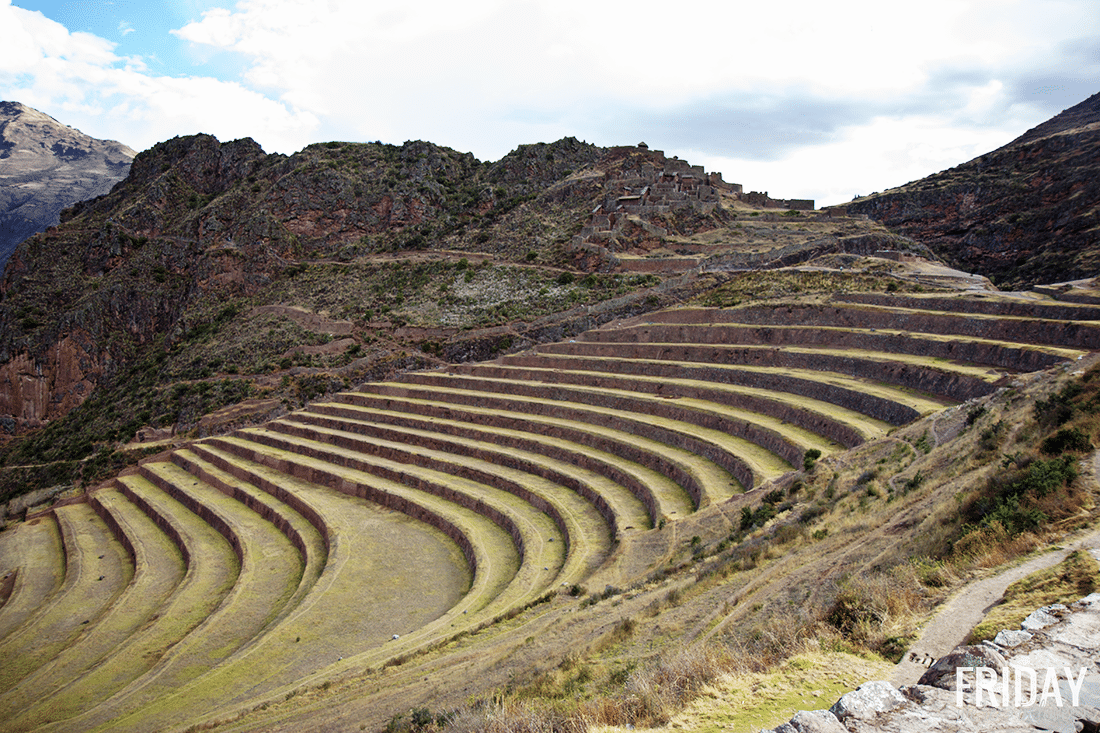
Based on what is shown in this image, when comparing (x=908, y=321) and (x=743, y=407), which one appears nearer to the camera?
(x=743, y=407)

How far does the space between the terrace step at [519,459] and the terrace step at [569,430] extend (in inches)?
48.7

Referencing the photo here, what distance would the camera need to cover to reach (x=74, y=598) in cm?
1828

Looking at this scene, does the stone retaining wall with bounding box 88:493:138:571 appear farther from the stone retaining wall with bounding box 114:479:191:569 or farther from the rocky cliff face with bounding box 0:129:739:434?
the rocky cliff face with bounding box 0:129:739:434

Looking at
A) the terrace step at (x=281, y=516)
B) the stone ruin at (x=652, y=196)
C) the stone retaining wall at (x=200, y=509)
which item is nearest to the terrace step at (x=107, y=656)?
the stone retaining wall at (x=200, y=509)

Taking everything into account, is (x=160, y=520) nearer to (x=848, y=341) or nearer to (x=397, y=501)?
(x=397, y=501)

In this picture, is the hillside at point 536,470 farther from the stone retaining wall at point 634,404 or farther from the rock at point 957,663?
the rock at point 957,663

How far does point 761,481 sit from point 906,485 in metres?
3.68

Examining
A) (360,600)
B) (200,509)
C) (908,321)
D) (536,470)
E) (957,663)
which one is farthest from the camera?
(200,509)

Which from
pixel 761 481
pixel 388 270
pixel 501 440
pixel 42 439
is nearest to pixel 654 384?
pixel 501 440

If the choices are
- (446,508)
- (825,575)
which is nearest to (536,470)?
(446,508)

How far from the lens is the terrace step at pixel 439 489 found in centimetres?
1566

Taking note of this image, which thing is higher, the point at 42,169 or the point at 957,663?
the point at 42,169

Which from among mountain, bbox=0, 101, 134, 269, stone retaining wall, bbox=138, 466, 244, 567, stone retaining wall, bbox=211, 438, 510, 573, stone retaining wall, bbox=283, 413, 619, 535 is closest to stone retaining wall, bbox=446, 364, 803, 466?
stone retaining wall, bbox=283, 413, 619, 535

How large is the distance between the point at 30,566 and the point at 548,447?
19319mm
